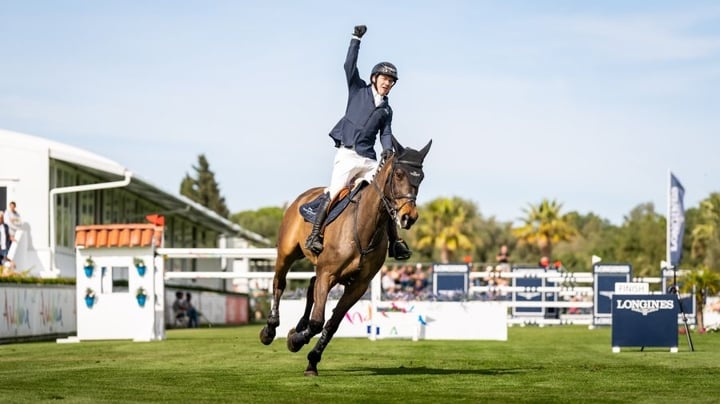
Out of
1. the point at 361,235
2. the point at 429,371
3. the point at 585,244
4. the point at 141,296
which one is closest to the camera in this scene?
the point at 361,235

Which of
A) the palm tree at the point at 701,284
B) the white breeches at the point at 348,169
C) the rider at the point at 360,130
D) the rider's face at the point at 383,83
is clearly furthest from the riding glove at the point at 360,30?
the palm tree at the point at 701,284

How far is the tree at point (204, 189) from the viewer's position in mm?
115438

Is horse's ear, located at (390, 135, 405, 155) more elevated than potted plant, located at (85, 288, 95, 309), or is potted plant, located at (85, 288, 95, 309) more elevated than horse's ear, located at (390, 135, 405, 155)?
horse's ear, located at (390, 135, 405, 155)

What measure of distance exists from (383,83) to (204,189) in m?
104

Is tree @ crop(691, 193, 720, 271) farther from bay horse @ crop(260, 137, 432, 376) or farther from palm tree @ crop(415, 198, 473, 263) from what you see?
bay horse @ crop(260, 137, 432, 376)

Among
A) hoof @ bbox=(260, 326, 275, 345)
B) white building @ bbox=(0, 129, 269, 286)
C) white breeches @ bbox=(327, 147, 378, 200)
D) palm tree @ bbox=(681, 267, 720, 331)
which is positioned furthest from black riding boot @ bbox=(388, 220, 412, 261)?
white building @ bbox=(0, 129, 269, 286)

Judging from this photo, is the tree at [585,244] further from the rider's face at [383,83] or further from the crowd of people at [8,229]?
the rider's face at [383,83]

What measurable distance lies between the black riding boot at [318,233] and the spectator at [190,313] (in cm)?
2708

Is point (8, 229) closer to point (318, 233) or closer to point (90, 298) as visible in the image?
point (90, 298)

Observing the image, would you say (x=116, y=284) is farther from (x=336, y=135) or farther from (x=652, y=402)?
(x=652, y=402)

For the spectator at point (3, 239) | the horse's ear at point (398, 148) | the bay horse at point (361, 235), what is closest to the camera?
the bay horse at point (361, 235)

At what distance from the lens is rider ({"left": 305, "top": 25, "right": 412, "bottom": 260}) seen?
14.0 meters

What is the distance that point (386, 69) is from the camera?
45.9 ft

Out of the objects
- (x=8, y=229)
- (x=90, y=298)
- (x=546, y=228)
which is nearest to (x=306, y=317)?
(x=90, y=298)
